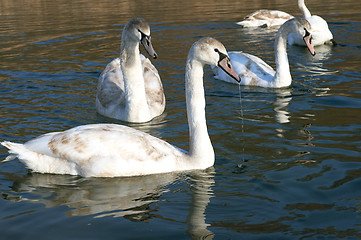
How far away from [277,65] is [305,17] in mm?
6541

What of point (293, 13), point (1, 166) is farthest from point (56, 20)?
point (1, 166)

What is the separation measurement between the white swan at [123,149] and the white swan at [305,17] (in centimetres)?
683

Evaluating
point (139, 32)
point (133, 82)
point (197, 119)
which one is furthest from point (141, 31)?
point (197, 119)

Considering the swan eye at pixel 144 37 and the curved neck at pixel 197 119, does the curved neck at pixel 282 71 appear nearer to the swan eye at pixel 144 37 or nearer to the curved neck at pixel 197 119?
the swan eye at pixel 144 37

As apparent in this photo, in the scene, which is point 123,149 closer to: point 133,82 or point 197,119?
point 197,119

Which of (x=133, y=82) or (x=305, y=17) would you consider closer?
(x=133, y=82)

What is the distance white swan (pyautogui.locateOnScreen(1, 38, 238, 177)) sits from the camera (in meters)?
7.38

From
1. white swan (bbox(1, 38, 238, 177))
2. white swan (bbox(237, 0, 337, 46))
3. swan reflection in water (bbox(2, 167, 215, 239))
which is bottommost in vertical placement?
swan reflection in water (bbox(2, 167, 215, 239))

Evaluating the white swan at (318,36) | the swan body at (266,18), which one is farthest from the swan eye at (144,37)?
the swan body at (266,18)

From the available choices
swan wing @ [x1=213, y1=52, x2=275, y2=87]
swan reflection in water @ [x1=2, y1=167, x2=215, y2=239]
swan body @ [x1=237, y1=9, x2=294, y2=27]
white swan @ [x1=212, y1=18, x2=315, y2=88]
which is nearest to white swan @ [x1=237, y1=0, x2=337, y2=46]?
swan body @ [x1=237, y1=9, x2=294, y2=27]

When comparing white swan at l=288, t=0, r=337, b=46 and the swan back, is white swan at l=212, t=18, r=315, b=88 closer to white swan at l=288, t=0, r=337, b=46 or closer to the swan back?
the swan back

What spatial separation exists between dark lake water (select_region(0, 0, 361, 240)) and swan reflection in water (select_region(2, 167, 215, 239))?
1cm

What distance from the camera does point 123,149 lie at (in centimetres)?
738

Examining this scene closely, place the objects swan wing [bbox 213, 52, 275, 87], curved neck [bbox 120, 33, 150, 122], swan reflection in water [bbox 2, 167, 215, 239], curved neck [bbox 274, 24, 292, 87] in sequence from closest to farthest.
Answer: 1. swan reflection in water [bbox 2, 167, 215, 239]
2. curved neck [bbox 120, 33, 150, 122]
3. curved neck [bbox 274, 24, 292, 87]
4. swan wing [bbox 213, 52, 275, 87]
